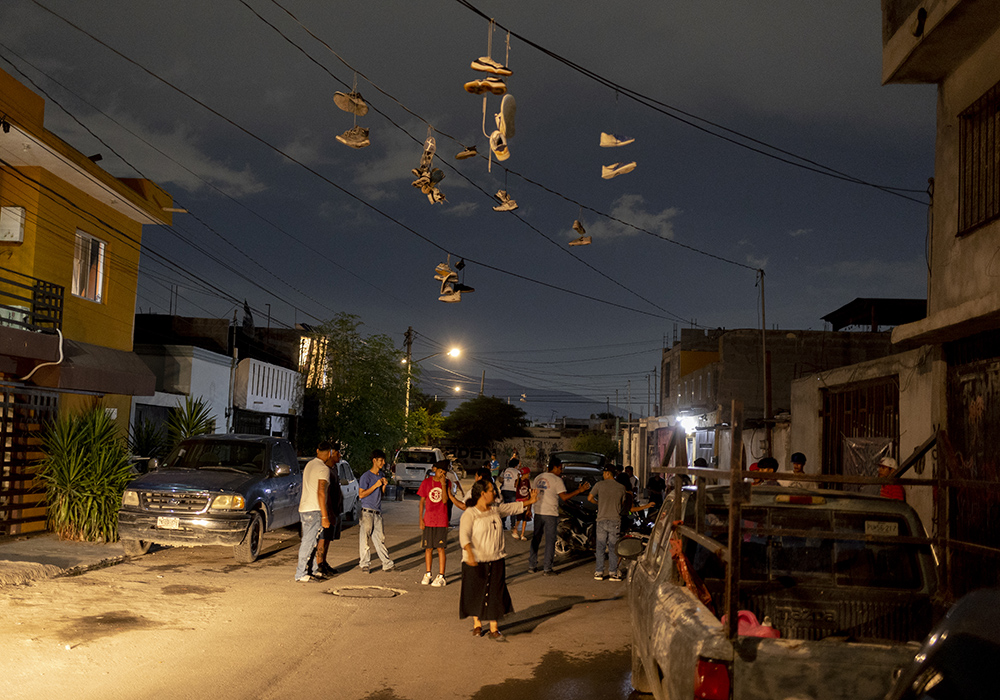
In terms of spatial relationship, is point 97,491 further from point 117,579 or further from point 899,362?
point 899,362

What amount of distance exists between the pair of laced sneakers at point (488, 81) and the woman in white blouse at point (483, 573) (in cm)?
512

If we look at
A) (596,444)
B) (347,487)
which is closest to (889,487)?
(347,487)

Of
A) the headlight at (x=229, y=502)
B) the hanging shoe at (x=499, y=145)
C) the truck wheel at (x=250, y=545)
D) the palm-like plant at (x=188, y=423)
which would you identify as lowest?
the truck wheel at (x=250, y=545)

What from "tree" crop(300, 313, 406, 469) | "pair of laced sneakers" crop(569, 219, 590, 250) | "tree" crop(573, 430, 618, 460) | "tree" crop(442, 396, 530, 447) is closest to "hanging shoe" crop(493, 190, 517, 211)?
"pair of laced sneakers" crop(569, 219, 590, 250)

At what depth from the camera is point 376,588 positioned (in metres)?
11.3

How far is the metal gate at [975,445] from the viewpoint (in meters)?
9.03

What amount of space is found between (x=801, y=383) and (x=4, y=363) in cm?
1400

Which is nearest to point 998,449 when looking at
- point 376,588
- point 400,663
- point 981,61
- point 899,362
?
point 899,362

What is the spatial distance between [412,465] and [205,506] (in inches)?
868

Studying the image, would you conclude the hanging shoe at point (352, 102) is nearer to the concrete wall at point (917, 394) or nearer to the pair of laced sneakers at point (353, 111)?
the pair of laced sneakers at point (353, 111)

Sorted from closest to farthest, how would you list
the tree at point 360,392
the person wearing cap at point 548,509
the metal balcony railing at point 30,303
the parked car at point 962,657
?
the parked car at point 962,657 < the person wearing cap at point 548,509 < the metal balcony railing at point 30,303 < the tree at point 360,392

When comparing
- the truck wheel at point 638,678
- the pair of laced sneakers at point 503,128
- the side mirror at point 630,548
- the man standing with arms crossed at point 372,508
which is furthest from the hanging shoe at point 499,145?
the truck wheel at point 638,678

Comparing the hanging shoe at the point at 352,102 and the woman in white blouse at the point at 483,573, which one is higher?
the hanging shoe at the point at 352,102

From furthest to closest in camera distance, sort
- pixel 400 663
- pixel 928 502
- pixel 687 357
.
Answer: pixel 687 357 → pixel 928 502 → pixel 400 663
